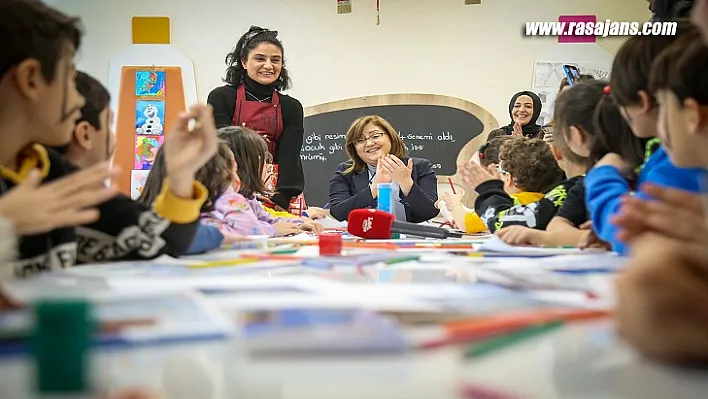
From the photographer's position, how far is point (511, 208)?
1519mm

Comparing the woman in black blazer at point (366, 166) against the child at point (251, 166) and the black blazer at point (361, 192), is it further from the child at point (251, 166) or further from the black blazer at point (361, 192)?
the child at point (251, 166)

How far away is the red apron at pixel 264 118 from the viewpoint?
2291 millimetres

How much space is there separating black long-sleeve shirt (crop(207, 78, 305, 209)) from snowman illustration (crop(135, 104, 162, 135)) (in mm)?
1172

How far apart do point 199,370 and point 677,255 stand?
0.28 meters

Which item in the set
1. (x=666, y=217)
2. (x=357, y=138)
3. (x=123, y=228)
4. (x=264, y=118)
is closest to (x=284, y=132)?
(x=264, y=118)

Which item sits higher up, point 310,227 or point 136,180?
point 136,180

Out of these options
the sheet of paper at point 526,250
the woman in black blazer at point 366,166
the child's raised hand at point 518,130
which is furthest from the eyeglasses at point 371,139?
the sheet of paper at point 526,250

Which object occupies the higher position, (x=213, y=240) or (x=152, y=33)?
(x=152, y=33)

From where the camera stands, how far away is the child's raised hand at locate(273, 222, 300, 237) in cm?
164

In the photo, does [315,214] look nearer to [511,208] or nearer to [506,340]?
[511,208]

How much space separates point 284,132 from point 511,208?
108cm

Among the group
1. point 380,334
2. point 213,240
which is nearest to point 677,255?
point 380,334

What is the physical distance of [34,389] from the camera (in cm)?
31

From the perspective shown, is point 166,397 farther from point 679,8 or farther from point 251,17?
point 251,17
